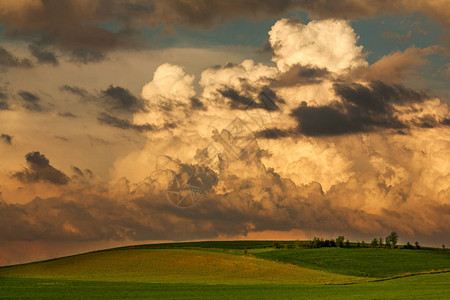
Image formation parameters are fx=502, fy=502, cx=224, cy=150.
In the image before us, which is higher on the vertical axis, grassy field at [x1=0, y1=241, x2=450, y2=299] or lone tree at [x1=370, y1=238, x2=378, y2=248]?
lone tree at [x1=370, y1=238, x2=378, y2=248]

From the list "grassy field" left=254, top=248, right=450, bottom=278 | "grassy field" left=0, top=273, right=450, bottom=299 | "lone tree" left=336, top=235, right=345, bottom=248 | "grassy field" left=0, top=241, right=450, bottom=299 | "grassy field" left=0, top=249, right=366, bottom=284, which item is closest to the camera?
"grassy field" left=0, top=273, right=450, bottom=299

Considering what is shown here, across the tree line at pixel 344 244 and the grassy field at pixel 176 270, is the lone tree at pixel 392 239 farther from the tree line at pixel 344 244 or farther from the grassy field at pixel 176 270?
the grassy field at pixel 176 270

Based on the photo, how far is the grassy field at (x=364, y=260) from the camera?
91.2 m

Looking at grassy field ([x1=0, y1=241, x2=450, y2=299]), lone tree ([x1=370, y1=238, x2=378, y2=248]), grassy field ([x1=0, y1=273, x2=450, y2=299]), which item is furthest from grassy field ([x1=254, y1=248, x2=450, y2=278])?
grassy field ([x1=0, y1=273, x2=450, y2=299])

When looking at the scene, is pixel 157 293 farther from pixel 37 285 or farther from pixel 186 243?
pixel 186 243

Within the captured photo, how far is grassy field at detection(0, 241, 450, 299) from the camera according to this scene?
166 ft

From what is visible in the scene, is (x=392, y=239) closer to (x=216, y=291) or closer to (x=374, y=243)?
(x=374, y=243)

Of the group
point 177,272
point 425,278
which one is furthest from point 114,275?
point 425,278

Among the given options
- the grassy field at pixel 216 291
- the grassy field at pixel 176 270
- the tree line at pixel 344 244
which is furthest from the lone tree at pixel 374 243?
the grassy field at pixel 216 291

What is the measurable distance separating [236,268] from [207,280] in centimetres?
1441

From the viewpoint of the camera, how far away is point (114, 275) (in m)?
72.5

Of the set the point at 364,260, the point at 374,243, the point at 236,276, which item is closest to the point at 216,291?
the point at 236,276

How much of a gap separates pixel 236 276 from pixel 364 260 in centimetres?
4069

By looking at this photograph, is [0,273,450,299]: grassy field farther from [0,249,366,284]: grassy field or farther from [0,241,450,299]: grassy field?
[0,249,366,284]: grassy field
